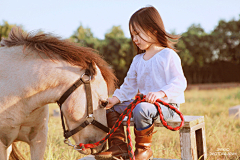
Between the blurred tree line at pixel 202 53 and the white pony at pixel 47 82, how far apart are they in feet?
55.7

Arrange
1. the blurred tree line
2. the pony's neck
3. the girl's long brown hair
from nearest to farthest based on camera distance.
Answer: the pony's neck → the girl's long brown hair → the blurred tree line

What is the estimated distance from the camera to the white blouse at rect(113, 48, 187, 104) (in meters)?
1.85

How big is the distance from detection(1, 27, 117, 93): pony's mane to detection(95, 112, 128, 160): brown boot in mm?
252

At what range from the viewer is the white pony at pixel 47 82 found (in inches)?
69.1

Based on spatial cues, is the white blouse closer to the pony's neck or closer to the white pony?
the white pony

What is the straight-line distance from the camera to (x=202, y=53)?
19.7 m

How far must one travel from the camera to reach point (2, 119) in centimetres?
182

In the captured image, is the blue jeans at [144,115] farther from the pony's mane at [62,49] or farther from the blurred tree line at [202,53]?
the blurred tree line at [202,53]

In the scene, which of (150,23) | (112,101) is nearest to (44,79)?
(112,101)

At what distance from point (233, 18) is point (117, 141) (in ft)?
73.2

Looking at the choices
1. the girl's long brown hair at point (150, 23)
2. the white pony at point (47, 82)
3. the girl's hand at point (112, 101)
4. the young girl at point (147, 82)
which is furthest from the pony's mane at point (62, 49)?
the girl's long brown hair at point (150, 23)

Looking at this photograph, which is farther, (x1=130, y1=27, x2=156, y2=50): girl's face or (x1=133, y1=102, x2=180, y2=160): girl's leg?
(x1=130, y1=27, x2=156, y2=50): girl's face

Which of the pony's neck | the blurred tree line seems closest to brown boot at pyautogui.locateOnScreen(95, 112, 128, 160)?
the pony's neck

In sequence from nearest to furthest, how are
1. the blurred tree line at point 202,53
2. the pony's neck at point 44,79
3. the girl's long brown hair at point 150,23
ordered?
the pony's neck at point 44,79
the girl's long brown hair at point 150,23
the blurred tree line at point 202,53
